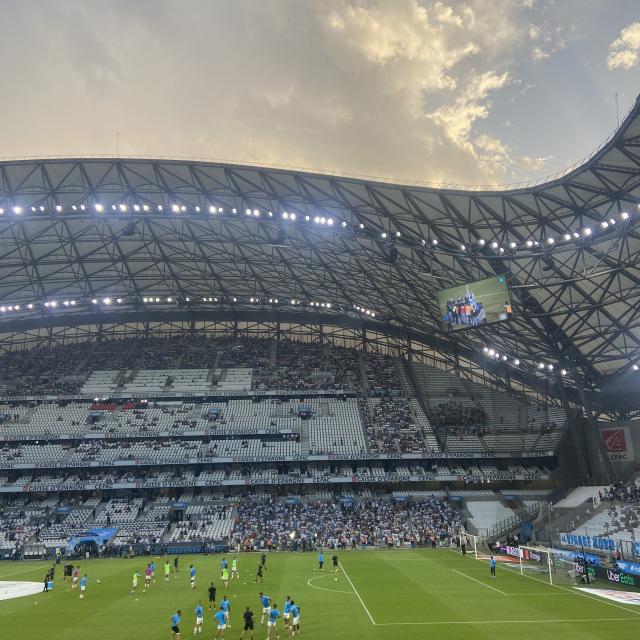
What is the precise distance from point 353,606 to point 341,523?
3108 centimetres

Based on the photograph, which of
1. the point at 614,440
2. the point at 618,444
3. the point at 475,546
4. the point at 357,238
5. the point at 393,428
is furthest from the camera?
the point at 393,428

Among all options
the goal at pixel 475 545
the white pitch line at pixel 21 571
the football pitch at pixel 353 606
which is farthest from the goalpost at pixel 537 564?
the white pitch line at pixel 21 571

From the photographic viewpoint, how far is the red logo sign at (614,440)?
184 ft

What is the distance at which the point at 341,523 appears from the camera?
55.1m

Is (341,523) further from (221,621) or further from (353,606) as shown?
(221,621)

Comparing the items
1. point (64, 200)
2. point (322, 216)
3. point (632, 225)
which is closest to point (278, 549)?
point (322, 216)

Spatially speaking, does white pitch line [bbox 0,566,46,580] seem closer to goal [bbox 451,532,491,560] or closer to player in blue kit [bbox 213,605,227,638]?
player in blue kit [bbox 213,605,227,638]

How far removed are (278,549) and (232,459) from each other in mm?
13995

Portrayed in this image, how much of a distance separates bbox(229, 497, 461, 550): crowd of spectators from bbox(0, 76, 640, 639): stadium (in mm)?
285

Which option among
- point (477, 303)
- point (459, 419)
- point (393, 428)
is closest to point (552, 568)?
point (477, 303)

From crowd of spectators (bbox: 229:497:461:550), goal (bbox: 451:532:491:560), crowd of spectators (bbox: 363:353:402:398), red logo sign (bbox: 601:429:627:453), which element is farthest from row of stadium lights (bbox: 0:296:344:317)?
red logo sign (bbox: 601:429:627:453)

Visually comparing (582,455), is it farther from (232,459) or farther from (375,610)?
(375,610)

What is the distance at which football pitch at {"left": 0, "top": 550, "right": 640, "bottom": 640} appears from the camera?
20828 mm

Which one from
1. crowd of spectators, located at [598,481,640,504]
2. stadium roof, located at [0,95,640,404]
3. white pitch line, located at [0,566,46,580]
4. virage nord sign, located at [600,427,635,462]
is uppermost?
stadium roof, located at [0,95,640,404]
